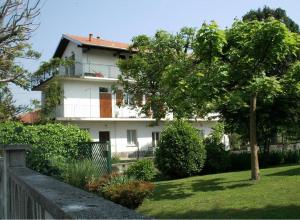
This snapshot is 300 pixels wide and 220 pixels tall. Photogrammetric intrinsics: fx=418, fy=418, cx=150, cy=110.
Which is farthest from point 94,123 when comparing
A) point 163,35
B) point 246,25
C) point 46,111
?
point 246,25

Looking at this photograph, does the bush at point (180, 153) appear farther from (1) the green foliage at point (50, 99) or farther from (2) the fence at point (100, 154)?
(1) the green foliage at point (50, 99)

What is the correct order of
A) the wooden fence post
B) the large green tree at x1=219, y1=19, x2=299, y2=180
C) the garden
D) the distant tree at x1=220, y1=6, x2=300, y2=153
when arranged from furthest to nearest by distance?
the distant tree at x1=220, y1=6, x2=300, y2=153 < the large green tree at x1=219, y1=19, x2=299, y2=180 < the garden < the wooden fence post

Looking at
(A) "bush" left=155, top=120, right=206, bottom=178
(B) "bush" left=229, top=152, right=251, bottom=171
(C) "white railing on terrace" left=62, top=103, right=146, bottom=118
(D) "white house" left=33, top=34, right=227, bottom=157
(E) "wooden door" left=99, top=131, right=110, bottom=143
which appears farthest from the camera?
(E) "wooden door" left=99, top=131, right=110, bottom=143

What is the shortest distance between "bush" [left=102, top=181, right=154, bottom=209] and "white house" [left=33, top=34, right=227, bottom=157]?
24.0 metres

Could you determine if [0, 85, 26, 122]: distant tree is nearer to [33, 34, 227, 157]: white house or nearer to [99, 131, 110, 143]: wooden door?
[33, 34, 227, 157]: white house

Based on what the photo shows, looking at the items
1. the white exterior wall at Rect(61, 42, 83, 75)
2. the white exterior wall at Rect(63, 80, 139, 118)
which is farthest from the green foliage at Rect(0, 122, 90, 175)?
the white exterior wall at Rect(61, 42, 83, 75)

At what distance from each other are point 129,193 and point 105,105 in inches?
1081

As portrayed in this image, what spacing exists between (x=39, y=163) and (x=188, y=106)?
547cm

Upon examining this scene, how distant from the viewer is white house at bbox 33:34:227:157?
3588 centimetres

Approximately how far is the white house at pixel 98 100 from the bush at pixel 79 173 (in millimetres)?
21135

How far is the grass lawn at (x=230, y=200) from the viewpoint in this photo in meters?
9.62

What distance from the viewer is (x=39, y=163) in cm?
1252

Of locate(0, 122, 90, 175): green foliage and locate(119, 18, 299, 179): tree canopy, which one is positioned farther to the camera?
locate(0, 122, 90, 175): green foliage

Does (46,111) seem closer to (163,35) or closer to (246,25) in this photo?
(163,35)
